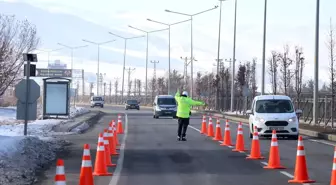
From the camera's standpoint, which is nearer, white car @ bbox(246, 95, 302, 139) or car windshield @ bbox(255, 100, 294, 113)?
white car @ bbox(246, 95, 302, 139)

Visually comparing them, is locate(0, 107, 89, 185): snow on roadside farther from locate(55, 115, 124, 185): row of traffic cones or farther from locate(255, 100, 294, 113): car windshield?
locate(255, 100, 294, 113): car windshield

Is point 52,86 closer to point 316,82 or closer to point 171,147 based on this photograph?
point 316,82

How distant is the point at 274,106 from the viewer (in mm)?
26609

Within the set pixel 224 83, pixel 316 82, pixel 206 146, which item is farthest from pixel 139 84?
pixel 206 146

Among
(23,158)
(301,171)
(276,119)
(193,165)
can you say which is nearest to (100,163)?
(193,165)

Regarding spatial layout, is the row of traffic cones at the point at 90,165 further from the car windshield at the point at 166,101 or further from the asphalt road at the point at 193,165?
the car windshield at the point at 166,101

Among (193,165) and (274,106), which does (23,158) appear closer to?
(193,165)

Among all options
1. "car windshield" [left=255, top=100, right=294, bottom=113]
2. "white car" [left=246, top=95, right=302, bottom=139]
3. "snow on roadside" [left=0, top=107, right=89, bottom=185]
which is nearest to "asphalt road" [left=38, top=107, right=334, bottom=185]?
"snow on roadside" [left=0, top=107, right=89, bottom=185]

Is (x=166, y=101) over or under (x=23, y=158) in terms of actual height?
over

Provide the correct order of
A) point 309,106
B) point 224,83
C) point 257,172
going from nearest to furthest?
1. point 257,172
2. point 309,106
3. point 224,83

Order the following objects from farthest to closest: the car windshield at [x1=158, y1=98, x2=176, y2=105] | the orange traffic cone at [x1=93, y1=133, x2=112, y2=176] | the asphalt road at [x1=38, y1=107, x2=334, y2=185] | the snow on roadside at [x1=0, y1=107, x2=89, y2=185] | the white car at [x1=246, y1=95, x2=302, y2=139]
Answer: the car windshield at [x1=158, y1=98, x2=176, y2=105]
the white car at [x1=246, y1=95, x2=302, y2=139]
the orange traffic cone at [x1=93, y1=133, x2=112, y2=176]
the snow on roadside at [x1=0, y1=107, x2=89, y2=185]
the asphalt road at [x1=38, y1=107, x2=334, y2=185]

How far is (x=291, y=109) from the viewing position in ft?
86.7

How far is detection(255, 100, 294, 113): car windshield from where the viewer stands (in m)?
26.4

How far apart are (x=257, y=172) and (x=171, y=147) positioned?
7.17 meters
